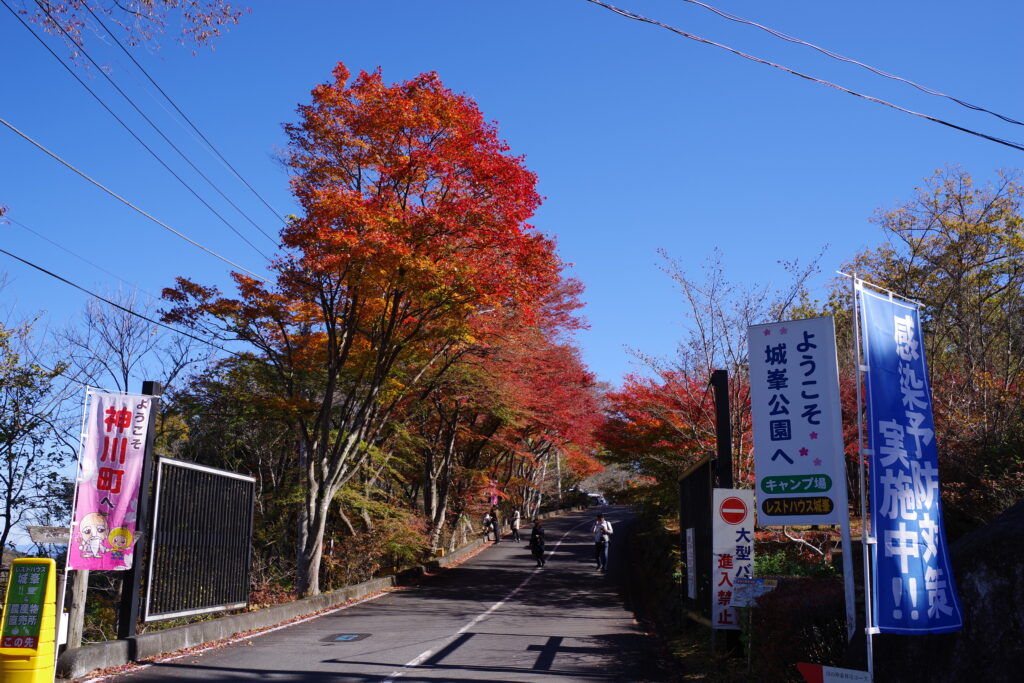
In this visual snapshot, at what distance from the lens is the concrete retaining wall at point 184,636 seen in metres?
8.63

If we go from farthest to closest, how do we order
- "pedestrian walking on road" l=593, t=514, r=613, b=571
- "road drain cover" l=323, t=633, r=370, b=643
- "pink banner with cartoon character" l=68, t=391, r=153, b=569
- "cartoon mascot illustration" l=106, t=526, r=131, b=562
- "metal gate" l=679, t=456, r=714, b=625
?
"pedestrian walking on road" l=593, t=514, r=613, b=571
"road drain cover" l=323, t=633, r=370, b=643
"metal gate" l=679, t=456, r=714, b=625
"cartoon mascot illustration" l=106, t=526, r=131, b=562
"pink banner with cartoon character" l=68, t=391, r=153, b=569

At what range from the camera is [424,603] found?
17.1 m

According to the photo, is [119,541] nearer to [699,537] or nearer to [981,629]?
[699,537]

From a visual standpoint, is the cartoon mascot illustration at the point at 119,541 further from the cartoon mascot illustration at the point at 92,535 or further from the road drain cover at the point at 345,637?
the road drain cover at the point at 345,637

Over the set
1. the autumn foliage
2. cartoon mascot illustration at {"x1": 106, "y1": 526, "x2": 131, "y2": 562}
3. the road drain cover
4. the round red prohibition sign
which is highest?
the autumn foliage

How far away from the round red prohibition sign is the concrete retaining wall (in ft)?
25.2

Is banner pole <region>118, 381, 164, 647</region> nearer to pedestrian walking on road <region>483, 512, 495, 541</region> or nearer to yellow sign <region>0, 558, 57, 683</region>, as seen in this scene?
yellow sign <region>0, 558, 57, 683</region>

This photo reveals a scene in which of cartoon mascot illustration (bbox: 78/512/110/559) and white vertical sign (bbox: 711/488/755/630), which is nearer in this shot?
cartoon mascot illustration (bbox: 78/512/110/559)

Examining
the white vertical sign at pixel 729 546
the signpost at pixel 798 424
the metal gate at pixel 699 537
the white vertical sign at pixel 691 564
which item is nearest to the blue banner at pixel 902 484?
the signpost at pixel 798 424

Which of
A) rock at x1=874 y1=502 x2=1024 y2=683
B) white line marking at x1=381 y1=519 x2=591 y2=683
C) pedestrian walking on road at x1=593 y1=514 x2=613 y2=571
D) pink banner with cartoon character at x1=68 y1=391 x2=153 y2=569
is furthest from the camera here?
pedestrian walking on road at x1=593 y1=514 x2=613 y2=571

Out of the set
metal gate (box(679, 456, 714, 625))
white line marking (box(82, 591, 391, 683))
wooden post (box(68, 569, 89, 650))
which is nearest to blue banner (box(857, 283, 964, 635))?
metal gate (box(679, 456, 714, 625))

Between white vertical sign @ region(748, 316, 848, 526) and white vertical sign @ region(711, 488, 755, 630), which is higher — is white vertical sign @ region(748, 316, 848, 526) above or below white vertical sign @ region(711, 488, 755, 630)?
above

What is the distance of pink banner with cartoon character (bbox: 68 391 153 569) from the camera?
9.47 m

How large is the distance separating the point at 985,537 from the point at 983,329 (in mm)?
15511
